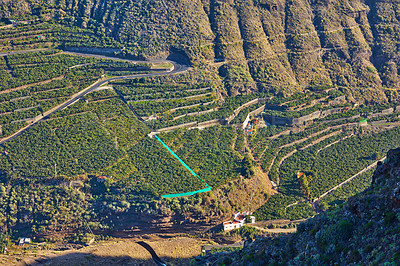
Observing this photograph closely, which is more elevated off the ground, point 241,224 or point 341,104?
point 341,104

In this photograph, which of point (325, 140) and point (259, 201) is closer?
point (259, 201)

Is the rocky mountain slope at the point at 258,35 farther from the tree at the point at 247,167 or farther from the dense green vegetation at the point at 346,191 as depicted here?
the dense green vegetation at the point at 346,191


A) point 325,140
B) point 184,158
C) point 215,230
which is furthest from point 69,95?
point 325,140

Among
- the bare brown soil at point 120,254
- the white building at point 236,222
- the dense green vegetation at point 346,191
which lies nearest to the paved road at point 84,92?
the bare brown soil at point 120,254

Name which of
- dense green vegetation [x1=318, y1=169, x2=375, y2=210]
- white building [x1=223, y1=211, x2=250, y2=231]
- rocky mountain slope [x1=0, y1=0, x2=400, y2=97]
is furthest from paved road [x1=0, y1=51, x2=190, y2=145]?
dense green vegetation [x1=318, y1=169, x2=375, y2=210]

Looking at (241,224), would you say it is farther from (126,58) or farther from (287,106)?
(126,58)

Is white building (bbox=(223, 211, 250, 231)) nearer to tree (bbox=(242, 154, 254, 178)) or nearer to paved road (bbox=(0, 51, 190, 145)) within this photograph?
tree (bbox=(242, 154, 254, 178))
